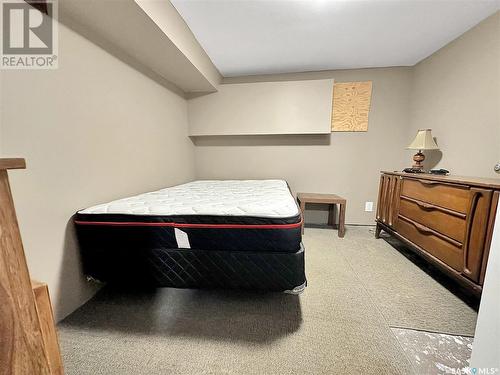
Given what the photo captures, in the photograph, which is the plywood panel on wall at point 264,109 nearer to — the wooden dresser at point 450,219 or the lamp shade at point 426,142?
the lamp shade at point 426,142

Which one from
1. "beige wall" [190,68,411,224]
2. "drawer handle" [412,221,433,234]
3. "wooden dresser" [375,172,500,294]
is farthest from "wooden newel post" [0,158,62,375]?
"beige wall" [190,68,411,224]

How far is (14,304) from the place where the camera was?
0.55m

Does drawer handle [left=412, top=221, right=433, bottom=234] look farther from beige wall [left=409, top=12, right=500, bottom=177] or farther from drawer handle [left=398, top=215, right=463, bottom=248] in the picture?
beige wall [left=409, top=12, right=500, bottom=177]

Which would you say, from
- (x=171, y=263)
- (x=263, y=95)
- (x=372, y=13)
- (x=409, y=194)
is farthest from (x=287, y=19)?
(x=171, y=263)

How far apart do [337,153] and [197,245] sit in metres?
2.43

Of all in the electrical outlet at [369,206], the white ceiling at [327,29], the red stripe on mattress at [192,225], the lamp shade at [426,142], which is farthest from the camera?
the electrical outlet at [369,206]

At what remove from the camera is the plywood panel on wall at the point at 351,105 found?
8.59ft

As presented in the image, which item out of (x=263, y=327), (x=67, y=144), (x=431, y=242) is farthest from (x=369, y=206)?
(x=67, y=144)

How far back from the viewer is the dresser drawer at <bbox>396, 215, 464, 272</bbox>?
127cm

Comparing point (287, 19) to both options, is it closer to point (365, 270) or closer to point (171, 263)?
point (171, 263)

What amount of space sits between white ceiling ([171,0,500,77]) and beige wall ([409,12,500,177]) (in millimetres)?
154

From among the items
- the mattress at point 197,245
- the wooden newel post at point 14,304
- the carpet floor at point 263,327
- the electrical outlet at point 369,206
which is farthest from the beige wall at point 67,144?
the electrical outlet at point 369,206

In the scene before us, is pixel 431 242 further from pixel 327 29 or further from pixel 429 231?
pixel 327 29

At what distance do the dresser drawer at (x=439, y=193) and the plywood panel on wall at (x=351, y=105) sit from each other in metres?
1.12
